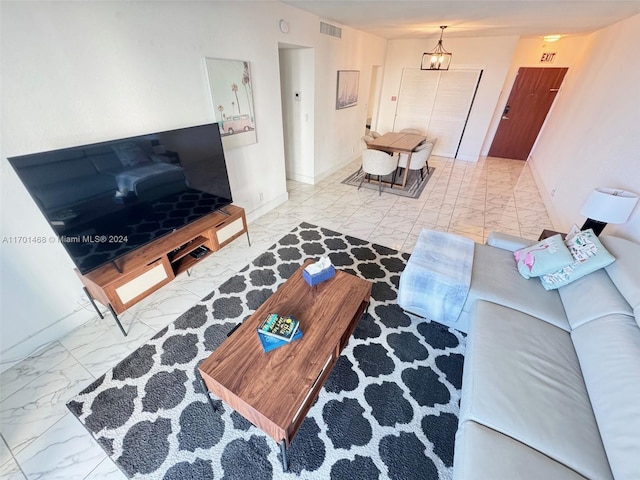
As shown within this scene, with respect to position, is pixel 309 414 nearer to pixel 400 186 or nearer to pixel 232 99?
pixel 232 99

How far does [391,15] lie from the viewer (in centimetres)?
337

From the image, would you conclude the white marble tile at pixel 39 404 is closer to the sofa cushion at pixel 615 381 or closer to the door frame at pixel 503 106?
the sofa cushion at pixel 615 381

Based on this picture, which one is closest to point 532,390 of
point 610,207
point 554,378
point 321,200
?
point 554,378

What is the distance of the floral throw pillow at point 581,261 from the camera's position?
5.32ft

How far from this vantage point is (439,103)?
5.84 m

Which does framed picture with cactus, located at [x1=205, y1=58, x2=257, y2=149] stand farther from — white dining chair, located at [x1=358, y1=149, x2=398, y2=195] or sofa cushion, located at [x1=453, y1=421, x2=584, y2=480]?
sofa cushion, located at [x1=453, y1=421, x2=584, y2=480]

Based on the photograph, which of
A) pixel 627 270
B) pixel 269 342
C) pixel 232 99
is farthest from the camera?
pixel 232 99

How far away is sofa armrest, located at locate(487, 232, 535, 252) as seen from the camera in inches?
84.1

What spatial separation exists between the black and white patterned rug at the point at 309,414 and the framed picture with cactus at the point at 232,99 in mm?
1778

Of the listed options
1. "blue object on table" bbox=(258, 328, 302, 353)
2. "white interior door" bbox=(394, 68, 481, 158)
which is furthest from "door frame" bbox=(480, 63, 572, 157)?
"blue object on table" bbox=(258, 328, 302, 353)

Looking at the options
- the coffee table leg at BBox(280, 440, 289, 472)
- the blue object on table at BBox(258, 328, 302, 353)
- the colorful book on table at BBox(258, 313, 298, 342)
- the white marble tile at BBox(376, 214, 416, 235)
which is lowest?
the white marble tile at BBox(376, 214, 416, 235)

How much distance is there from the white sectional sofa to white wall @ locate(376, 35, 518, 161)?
4.83m

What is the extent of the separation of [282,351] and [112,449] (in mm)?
1005

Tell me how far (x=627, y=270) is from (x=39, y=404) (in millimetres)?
3533
